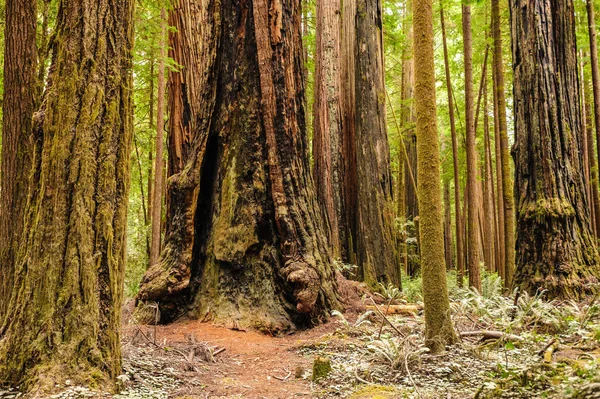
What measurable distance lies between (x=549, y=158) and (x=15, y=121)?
717 cm

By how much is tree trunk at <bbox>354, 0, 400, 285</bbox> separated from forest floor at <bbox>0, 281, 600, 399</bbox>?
3.24m

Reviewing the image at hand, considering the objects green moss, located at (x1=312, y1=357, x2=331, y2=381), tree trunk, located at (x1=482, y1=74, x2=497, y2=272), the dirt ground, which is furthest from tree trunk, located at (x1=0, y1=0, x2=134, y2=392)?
tree trunk, located at (x1=482, y1=74, x2=497, y2=272)

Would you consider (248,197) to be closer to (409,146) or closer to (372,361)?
(372,361)

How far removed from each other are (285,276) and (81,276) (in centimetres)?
297

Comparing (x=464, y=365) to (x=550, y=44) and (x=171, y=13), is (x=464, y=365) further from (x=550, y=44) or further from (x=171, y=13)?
(x=171, y=13)

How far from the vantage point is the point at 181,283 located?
6.12m

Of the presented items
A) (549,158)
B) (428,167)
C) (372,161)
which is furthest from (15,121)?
(549,158)

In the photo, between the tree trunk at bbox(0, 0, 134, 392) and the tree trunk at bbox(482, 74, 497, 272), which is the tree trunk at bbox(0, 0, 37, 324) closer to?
the tree trunk at bbox(0, 0, 134, 392)

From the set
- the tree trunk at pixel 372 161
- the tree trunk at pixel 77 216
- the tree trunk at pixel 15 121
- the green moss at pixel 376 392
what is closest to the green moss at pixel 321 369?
the green moss at pixel 376 392

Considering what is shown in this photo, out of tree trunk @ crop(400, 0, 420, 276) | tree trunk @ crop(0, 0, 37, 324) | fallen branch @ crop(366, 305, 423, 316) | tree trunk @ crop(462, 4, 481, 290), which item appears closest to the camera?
tree trunk @ crop(0, 0, 37, 324)

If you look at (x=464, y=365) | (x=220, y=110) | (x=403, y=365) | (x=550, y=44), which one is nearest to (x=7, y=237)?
(x=220, y=110)

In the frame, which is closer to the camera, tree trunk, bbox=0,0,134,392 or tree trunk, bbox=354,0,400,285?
tree trunk, bbox=0,0,134,392

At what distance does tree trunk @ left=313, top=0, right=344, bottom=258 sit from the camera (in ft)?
31.0

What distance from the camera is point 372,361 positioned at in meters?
4.20
